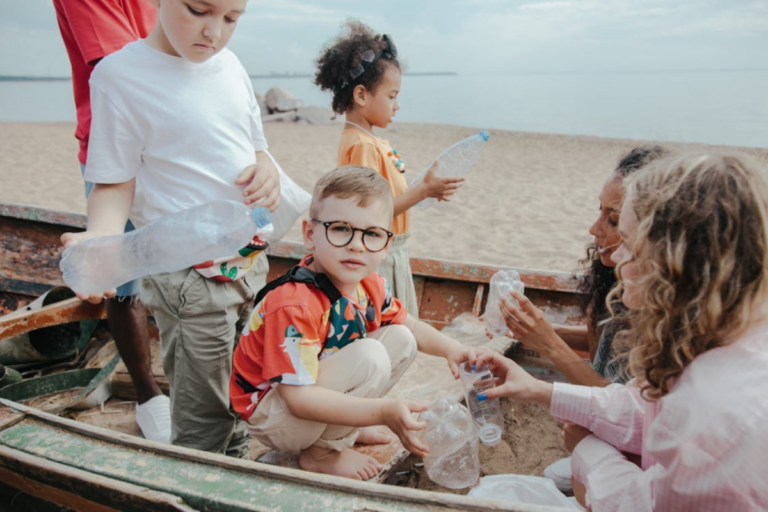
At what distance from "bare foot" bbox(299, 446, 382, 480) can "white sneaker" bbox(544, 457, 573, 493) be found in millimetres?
703

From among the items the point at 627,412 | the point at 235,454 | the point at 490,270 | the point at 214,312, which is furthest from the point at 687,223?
the point at 490,270

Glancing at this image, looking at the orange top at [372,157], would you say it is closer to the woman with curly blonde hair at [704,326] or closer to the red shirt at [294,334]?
the red shirt at [294,334]

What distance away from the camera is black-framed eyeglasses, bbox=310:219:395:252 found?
1.95 metres

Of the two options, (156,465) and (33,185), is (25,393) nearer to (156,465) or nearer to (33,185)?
(156,465)

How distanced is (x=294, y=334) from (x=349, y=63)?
5.78ft

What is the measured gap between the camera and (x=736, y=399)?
116 cm

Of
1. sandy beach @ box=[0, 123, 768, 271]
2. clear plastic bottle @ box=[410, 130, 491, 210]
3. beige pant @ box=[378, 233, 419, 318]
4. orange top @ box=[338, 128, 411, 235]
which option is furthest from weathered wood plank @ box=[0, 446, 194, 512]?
sandy beach @ box=[0, 123, 768, 271]

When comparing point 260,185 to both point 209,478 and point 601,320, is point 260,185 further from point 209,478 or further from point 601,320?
point 601,320

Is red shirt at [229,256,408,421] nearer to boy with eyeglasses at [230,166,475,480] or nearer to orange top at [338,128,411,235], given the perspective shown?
boy with eyeglasses at [230,166,475,480]

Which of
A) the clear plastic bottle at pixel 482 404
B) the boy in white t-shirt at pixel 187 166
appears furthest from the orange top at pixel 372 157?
the clear plastic bottle at pixel 482 404

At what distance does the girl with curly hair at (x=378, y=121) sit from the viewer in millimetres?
2934

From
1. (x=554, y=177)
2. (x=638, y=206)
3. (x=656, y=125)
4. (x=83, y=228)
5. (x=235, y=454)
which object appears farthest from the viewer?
(x=656, y=125)

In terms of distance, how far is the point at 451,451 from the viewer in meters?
2.27

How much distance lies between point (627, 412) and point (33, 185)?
11.0 meters
